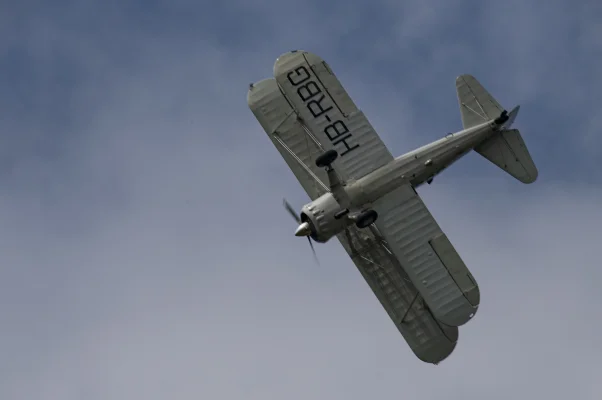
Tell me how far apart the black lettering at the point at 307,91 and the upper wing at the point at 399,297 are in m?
7.80

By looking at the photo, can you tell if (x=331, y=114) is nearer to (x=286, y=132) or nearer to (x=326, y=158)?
(x=326, y=158)

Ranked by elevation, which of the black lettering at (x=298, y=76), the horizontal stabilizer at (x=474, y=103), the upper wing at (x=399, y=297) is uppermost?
the black lettering at (x=298, y=76)

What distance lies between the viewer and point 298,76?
60.8m

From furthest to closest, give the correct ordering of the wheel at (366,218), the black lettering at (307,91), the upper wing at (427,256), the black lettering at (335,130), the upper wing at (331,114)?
the black lettering at (307,91) < the black lettering at (335,130) < the upper wing at (331,114) < the upper wing at (427,256) < the wheel at (366,218)

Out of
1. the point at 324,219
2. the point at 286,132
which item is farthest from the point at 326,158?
the point at 286,132

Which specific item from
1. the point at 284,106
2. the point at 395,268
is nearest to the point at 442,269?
the point at 395,268

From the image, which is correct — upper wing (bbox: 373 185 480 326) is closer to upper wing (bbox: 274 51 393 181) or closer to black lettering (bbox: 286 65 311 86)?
upper wing (bbox: 274 51 393 181)

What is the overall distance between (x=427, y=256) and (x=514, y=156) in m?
6.85

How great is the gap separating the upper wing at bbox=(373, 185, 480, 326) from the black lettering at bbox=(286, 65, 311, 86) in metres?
6.90

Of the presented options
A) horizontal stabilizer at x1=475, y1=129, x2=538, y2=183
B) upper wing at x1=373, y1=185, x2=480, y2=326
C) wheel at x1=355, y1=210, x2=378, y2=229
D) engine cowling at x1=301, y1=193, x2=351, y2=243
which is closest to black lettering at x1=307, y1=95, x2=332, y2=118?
engine cowling at x1=301, y1=193, x2=351, y2=243

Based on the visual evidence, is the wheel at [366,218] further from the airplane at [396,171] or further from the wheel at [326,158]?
the wheel at [326,158]

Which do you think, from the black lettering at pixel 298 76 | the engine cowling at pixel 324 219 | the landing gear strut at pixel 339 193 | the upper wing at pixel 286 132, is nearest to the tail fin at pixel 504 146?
the landing gear strut at pixel 339 193

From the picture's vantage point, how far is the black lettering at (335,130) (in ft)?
197

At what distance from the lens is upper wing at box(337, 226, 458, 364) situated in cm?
6419
